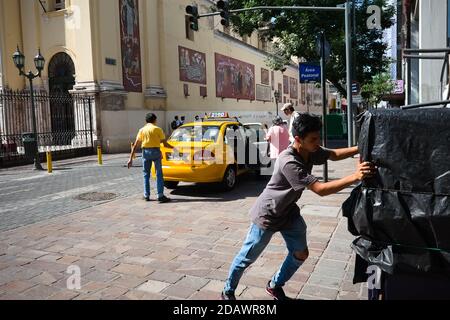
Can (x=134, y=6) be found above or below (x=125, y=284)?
above

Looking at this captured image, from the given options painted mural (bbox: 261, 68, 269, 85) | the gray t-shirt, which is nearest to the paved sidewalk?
the gray t-shirt

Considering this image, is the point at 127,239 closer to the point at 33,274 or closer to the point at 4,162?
the point at 33,274

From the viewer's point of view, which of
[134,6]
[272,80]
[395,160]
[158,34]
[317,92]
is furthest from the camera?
[317,92]

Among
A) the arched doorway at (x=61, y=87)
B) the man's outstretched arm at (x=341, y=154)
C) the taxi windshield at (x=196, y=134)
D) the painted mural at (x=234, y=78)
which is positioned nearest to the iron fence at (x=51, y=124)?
the arched doorway at (x=61, y=87)

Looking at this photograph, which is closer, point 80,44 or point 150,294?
point 150,294

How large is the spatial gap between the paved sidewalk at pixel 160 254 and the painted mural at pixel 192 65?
2278 cm

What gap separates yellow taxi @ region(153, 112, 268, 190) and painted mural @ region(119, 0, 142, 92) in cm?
1470

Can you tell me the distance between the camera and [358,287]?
3.97 meters

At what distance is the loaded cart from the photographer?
7.95 feet

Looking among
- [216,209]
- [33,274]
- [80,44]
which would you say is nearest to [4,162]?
[80,44]

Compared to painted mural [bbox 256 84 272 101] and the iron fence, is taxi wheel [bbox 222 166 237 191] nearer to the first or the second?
the iron fence

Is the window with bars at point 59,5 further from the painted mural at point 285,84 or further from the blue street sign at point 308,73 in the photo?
the painted mural at point 285,84

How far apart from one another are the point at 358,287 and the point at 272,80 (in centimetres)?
4792

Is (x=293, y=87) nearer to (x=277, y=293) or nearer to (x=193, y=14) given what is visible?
(x=193, y=14)
